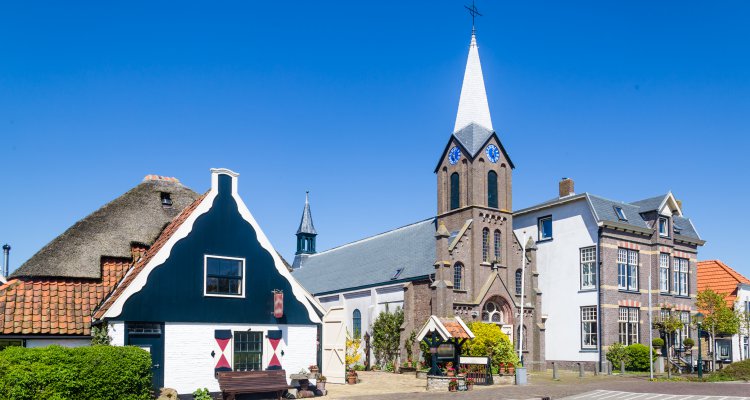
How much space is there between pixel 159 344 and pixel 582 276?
29.6 meters

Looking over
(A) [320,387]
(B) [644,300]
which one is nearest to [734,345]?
(B) [644,300]

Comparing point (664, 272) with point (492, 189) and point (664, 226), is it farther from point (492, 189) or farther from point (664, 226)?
point (492, 189)

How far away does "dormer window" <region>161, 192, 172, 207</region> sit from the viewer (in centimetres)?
2801

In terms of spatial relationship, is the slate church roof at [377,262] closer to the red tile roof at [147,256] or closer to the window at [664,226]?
the window at [664,226]

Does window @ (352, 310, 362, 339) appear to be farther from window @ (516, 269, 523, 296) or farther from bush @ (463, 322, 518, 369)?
bush @ (463, 322, 518, 369)

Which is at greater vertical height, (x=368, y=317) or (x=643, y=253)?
(x=643, y=253)

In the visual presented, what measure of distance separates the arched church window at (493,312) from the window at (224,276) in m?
19.5

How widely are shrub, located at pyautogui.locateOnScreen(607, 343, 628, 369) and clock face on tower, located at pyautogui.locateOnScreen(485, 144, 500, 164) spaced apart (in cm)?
1356

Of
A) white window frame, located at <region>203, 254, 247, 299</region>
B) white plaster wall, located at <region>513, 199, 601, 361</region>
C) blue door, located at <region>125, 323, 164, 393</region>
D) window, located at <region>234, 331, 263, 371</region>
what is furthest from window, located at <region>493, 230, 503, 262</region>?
blue door, located at <region>125, 323, 164, 393</region>

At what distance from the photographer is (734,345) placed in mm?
51094

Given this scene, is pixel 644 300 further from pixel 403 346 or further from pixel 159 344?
pixel 159 344

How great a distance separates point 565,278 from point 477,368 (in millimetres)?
16174

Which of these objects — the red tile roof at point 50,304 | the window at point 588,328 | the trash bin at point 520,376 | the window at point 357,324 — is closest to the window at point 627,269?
the window at point 588,328

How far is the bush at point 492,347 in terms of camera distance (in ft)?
109
